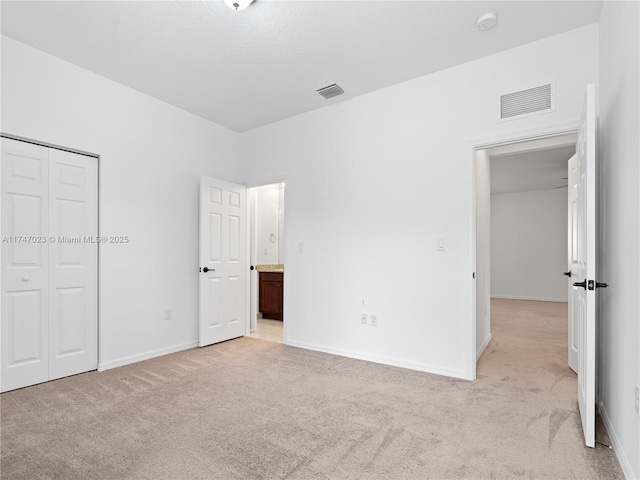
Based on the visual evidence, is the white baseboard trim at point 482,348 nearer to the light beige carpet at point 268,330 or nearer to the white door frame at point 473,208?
the white door frame at point 473,208

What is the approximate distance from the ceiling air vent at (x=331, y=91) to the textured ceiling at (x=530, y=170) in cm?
301

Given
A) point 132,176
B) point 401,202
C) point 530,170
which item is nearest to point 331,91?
point 401,202

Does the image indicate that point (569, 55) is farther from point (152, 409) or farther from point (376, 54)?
point (152, 409)

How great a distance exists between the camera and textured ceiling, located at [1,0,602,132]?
2.48m

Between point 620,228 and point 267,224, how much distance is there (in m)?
5.30

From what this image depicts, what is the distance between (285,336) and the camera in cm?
432

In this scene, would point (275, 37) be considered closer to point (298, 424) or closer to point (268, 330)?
point (298, 424)

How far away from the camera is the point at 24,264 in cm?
294

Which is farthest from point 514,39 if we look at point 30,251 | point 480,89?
point 30,251

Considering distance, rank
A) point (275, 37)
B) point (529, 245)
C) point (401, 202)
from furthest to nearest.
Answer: point (529, 245)
point (401, 202)
point (275, 37)

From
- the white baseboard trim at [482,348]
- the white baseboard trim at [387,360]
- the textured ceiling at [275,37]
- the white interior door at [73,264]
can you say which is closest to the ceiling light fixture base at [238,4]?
the textured ceiling at [275,37]

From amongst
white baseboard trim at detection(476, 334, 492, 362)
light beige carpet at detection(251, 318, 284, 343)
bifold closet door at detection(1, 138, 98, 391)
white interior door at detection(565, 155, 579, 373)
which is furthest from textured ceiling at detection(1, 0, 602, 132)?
light beige carpet at detection(251, 318, 284, 343)

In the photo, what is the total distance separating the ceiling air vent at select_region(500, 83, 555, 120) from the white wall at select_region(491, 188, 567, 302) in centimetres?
679

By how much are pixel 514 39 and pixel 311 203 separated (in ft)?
8.15
